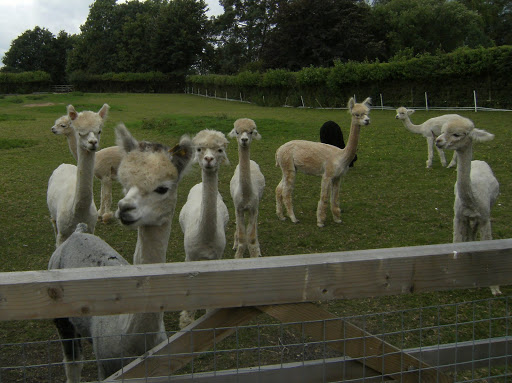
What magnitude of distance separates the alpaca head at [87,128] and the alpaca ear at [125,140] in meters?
2.77

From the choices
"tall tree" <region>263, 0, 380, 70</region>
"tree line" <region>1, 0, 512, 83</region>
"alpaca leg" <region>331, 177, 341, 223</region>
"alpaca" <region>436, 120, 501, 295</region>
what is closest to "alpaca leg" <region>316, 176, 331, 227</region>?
"alpaca leg" <region>331, 177, 341, 223</region>

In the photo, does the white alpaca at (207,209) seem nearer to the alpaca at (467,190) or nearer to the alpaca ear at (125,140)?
the alpaca ear at (125,140)

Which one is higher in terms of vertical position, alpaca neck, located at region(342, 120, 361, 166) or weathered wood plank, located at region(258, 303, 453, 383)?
alpaca neck, located at region(342, 120, 361, 166)

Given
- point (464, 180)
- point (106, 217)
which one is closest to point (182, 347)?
point (464, 180)

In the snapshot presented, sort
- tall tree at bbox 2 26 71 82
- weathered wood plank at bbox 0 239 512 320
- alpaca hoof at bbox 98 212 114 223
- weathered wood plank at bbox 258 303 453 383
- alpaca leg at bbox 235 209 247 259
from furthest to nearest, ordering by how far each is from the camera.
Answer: tall tree at bbox 2 26 71 82 → alpaca hoof at bbox 98 212 114 223 → alpaca leg at bbox 235 209 247 259 → weathered wood plank at bbox 258 303 453 383 → weathered wood plank at bbox 0 239 512 320

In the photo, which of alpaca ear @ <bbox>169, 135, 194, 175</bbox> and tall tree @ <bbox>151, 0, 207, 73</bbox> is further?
tall tree @ <bbox>151, 0, 207, 73</bbox>

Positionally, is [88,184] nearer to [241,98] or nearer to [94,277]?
[94,277]

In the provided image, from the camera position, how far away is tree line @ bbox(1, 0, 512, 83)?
48281 mm

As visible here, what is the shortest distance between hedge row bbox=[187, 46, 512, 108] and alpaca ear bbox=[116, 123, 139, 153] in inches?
1075

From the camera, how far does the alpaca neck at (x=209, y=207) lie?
15.5 ft

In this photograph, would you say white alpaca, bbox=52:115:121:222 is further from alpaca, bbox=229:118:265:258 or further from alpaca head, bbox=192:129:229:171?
alpaca head, bbox=192:129:229:171

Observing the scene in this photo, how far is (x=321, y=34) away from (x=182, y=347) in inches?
1930

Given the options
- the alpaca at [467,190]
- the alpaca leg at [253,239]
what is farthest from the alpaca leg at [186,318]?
the alpaca at [467,190]

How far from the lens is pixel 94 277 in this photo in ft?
6.22
